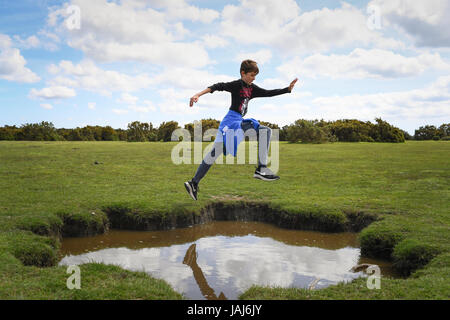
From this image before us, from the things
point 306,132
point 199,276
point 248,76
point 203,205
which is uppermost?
point 306,132

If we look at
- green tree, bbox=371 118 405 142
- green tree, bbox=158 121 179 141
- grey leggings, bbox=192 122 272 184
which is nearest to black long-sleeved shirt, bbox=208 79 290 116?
grey leggings, bbox=192 122 272 184

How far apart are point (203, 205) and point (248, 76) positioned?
8025mm

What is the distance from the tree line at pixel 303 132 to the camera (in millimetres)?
54625

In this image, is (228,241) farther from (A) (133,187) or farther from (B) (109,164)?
(B) (109,164)

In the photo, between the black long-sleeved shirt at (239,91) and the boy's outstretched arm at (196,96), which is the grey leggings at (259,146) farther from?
the boy's outstretched arm at (196,96)

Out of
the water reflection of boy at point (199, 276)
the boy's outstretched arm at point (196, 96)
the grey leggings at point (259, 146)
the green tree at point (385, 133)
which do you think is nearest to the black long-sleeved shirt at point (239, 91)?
the boy's outstretched arm at point (196, 96)

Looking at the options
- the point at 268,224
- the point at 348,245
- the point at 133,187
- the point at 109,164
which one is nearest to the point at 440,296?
the point at 348,245

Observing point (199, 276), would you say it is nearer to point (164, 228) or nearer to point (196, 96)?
point (164, 228)

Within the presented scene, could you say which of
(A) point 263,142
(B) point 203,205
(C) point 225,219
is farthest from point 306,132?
(A) point 263,142

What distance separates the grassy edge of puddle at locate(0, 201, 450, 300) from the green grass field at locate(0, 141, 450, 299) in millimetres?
28

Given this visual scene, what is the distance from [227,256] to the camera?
34.6 feet

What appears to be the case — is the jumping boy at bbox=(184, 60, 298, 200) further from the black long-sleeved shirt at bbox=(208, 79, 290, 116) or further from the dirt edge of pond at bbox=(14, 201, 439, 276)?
the dirt edge of pond at bbox=(14, 201, 439, 276)
